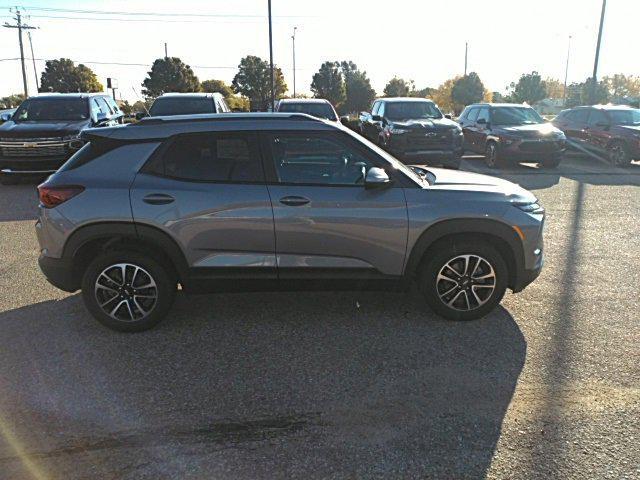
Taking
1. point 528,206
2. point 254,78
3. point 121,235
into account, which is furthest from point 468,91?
point 121,235

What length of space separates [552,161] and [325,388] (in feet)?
41.9

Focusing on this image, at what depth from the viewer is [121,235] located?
4.07m

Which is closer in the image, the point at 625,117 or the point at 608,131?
the point at 608,131

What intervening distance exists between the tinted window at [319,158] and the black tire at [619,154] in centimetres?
1315

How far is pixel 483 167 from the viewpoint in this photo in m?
15.1

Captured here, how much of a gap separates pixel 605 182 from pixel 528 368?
10.4 metres

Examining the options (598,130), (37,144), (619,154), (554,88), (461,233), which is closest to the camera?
(461,233)

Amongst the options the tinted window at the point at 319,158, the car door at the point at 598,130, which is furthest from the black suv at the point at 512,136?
the tinted window at the point at 319,158

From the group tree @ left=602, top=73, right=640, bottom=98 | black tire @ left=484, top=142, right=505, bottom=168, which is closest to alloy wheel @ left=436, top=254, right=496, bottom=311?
black tire @ left=484, top=142, right=505, bottom=168

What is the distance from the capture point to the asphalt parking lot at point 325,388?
2.72 meters

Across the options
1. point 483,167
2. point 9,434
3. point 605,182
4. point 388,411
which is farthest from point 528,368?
point 483,167

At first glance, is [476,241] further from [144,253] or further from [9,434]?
[9,434]

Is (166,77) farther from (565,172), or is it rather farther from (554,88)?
(554,88)

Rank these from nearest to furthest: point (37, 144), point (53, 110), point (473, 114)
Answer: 1. point (37, 144)
2. point (53, 110)
3. point (473, 114)
